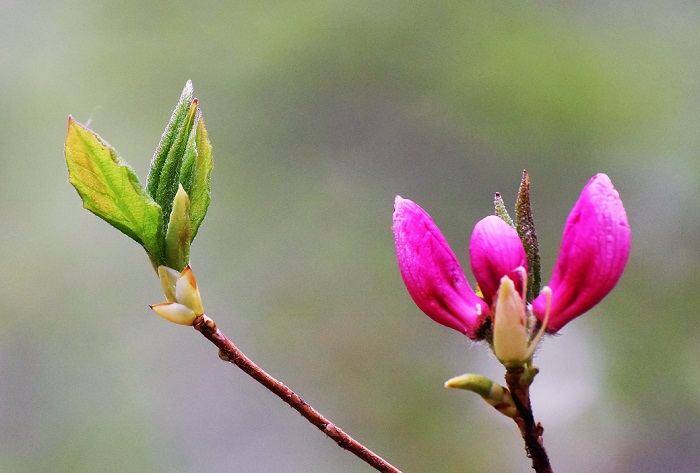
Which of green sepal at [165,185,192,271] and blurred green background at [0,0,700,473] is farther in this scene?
blurred green background at [0,0,700,473]

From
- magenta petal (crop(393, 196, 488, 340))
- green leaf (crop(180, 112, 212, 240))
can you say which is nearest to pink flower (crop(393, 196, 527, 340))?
magenta petal (crop(393, 196, 488, 340))

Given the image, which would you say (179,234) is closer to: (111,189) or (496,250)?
(111,189)

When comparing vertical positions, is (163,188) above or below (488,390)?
above

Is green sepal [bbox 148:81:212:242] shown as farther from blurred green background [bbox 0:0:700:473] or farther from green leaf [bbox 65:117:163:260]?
blurred green background [bbox 0:0:700:473]

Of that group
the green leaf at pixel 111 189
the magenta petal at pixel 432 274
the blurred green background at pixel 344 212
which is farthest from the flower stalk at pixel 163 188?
the blurred green background at pixel 344 212

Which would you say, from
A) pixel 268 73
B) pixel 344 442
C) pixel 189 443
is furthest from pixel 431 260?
pixel 268 73

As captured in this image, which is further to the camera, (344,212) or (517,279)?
(344,212)

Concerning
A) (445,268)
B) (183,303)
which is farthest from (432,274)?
(183,303)
